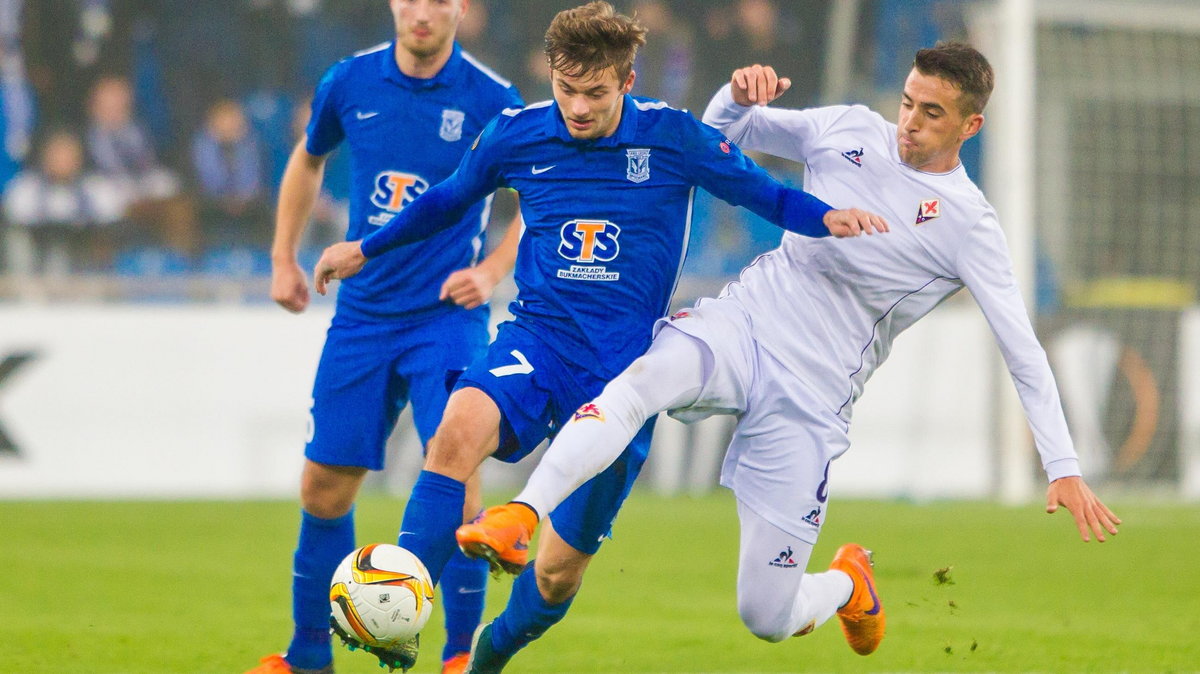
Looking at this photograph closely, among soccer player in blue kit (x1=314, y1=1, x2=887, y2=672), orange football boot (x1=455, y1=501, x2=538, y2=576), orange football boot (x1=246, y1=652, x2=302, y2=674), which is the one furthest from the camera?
orange football boot (x1=246, y1=652, x2=302, y2=674)

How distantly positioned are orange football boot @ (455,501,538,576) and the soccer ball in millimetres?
297

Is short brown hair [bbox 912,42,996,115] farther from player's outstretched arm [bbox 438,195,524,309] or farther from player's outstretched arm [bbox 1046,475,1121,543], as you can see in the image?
player's outstretched arm [bbox 438,195,524,309]

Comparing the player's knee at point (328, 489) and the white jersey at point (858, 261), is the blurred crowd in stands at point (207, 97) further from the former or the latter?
the white jersey at point (858, 261)

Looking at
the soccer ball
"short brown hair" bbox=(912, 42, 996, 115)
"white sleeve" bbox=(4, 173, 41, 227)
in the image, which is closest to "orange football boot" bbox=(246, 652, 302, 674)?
the soccer ball

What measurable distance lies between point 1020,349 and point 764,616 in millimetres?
1118

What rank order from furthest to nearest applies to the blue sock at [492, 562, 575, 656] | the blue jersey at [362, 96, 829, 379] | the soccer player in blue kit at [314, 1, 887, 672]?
the blue sock at [492, 562, 575, 656]
the blue jersey at [362, 96, 829, 379]
the soccer player in blue kit at [314, 1, 887, 672]

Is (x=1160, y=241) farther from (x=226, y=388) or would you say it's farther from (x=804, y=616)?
(x=804, y=616)

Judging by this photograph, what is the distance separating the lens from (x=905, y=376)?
12797 millimetres

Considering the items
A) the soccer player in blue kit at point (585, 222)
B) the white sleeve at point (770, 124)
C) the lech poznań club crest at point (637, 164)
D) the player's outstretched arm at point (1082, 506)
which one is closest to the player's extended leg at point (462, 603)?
the soccer player in blue kit at point (585, 222)

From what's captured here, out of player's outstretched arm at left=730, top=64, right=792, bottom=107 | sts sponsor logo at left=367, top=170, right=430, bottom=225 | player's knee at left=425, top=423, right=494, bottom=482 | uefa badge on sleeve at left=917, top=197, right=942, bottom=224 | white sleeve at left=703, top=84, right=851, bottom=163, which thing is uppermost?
player's outstretched arm at left=730, top=64, right=792, bottom=107

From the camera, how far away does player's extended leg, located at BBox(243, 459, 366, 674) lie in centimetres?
511

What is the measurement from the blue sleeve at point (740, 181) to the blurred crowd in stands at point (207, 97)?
9.72 metres

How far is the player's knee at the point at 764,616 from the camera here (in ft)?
15.6

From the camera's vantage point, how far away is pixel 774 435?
4.76 m
